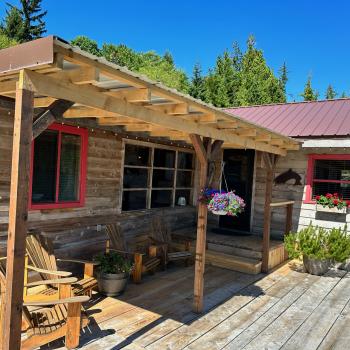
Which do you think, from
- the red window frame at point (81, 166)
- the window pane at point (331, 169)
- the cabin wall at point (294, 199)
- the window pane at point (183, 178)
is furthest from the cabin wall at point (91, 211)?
the window pane at point (331, 169)

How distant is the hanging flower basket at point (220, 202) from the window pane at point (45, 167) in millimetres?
2234

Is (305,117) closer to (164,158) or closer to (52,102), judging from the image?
(164,158)

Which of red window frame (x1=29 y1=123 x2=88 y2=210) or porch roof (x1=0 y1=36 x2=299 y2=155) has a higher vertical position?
porch roof (x1=0 y1=36 x2=299 y2=155)

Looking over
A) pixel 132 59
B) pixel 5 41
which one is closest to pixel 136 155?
pixel 5 41

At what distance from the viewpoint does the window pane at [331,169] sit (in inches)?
293

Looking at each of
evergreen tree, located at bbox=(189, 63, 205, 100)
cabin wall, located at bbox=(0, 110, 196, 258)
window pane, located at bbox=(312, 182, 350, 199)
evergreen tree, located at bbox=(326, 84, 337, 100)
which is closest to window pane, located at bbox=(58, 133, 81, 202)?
cabin wall, located at bbox=(0, 110, 196, 258)

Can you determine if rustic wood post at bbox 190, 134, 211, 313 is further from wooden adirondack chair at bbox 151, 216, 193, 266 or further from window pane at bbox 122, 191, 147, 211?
window pane at bbox 122, 191, 147, 211

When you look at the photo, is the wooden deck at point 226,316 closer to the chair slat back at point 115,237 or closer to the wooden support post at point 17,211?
the chair slat back at point 115,237

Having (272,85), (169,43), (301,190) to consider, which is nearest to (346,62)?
(272,85)

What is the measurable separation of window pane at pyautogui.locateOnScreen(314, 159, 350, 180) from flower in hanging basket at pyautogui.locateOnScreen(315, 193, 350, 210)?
1.30 ft

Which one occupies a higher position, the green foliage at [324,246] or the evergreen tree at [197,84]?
the evergreen tree at [197,84]

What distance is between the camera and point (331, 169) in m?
7.59

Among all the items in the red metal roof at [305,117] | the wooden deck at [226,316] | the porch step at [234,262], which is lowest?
the wooden deck at [226,316]

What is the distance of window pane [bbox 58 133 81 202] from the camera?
5.38m
